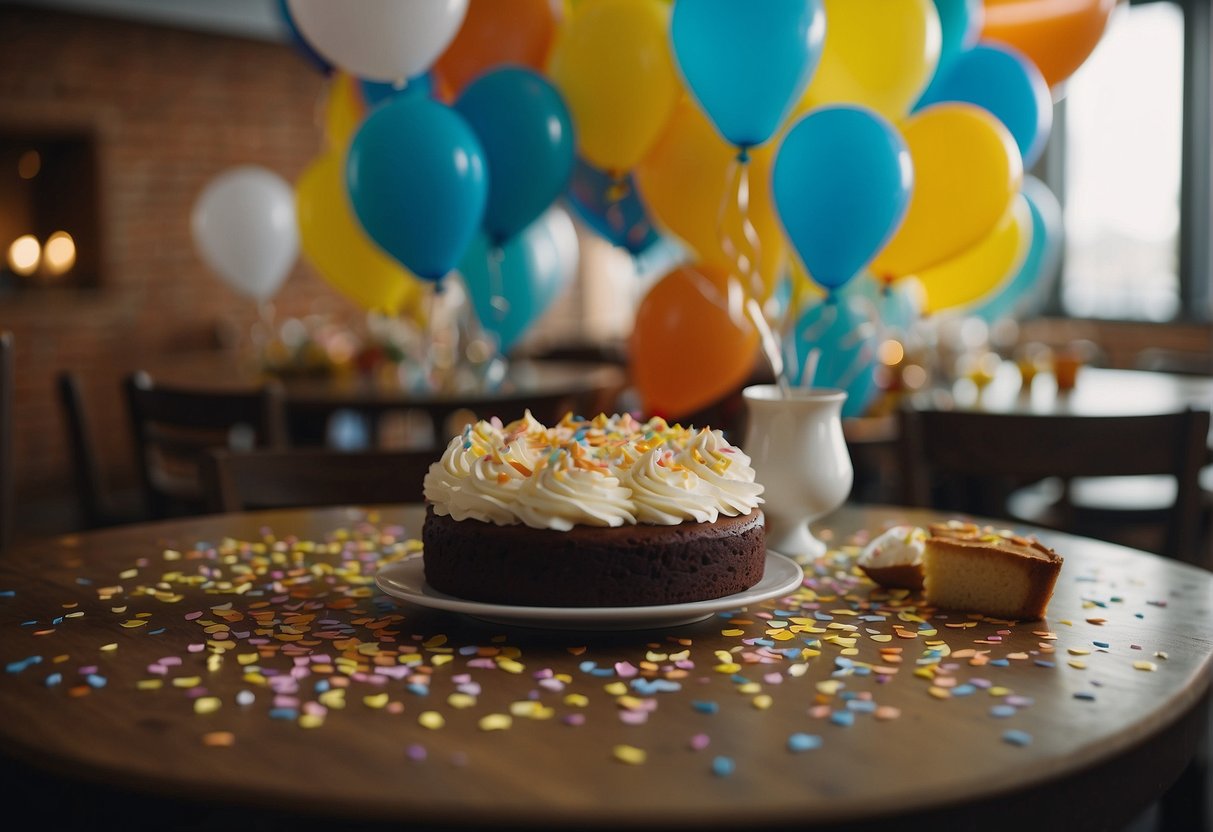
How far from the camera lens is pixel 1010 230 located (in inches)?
112

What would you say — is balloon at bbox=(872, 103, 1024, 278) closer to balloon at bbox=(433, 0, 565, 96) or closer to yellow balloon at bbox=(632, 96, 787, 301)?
yellow balloon at bbox=(632, 96, 787, 301)

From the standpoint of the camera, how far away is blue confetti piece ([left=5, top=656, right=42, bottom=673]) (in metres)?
1.03

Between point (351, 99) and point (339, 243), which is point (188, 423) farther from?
point (351, 99)

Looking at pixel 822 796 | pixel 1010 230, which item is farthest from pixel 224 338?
pixel 822 796

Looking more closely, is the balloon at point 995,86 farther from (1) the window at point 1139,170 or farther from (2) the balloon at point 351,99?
(1) the window at point 1139,170

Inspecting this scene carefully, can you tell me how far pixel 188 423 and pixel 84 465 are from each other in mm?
344

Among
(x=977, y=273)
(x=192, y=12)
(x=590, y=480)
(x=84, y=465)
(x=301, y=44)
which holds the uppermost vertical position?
(x=192, y=12)

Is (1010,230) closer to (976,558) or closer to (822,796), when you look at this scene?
(976,558)

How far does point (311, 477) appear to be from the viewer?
1928 mm

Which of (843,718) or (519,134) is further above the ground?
(519,134)

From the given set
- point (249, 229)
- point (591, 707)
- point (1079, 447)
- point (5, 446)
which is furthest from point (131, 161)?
point (591, 707)

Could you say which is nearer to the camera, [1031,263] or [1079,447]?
[1079,447]

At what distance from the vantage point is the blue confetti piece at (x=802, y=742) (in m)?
0.86

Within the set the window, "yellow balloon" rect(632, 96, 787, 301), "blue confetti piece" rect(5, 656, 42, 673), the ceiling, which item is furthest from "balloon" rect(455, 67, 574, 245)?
the window
